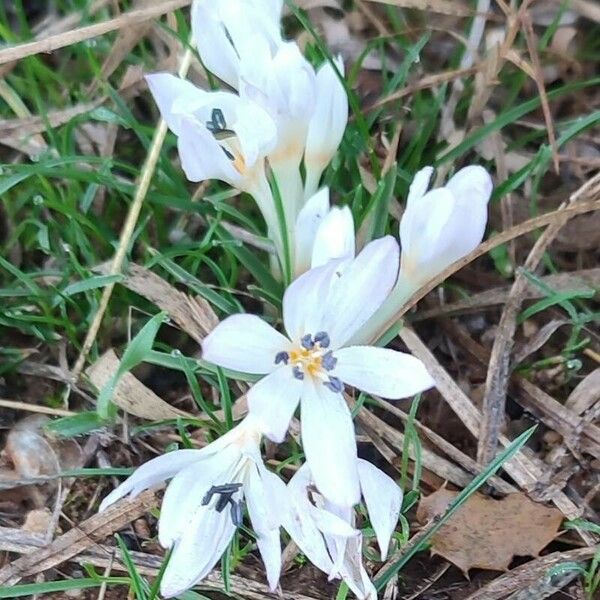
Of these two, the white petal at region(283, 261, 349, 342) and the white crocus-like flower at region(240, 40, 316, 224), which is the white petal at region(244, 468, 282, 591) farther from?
the white crocus-like flower at region(240, 40, 316, 224)

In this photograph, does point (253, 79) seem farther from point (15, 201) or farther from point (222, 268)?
point (15, 201)

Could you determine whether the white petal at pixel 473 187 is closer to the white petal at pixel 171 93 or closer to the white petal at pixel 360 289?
the white petal at pixel 360 289

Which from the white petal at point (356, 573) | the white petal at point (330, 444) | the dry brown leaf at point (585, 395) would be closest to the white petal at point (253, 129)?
the white petal at point (330, 444)

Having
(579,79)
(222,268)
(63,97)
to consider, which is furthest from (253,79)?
(579,79)

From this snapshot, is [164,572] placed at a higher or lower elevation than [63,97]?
lower

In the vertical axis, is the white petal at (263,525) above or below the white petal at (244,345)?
below

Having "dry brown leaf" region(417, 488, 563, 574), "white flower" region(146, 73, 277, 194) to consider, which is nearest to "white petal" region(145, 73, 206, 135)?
"white flower" region(146, 73, 277, 194)
